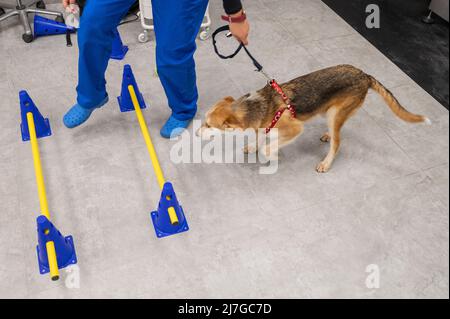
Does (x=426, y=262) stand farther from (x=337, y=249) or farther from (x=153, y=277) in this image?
(x=153, y=277)

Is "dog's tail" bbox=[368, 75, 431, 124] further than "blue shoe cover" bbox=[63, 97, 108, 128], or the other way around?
"blue shoe cover" bbox=[63, 97, 108, 128]

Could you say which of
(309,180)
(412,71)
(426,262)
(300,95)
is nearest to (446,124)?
(412,71)

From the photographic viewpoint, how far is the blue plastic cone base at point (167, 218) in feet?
7.11

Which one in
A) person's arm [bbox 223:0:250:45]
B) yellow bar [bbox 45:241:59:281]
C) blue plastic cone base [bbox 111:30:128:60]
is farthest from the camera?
blue plastic cone base [bbox 111:30:128:60]

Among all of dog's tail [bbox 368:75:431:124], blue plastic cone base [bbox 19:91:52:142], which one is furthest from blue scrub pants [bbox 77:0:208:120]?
dog's tail [bbox 368:75:431:124]

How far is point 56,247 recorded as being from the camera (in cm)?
209

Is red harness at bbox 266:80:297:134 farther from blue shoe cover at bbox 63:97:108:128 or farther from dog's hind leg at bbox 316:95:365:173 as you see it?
blue shoe cover at bbox 63:97:108:128

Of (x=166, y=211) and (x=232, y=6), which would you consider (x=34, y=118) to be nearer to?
(x=166, y=211)

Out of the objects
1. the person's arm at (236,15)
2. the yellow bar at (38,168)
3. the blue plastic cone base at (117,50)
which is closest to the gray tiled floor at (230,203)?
the yellow bar at (38,168)

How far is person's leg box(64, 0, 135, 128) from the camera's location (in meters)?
2.20

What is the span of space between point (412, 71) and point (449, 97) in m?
0.41

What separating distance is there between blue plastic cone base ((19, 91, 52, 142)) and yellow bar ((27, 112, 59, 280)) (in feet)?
0.20

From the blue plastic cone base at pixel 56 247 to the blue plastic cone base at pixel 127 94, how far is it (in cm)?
105

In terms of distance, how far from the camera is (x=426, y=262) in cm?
149
